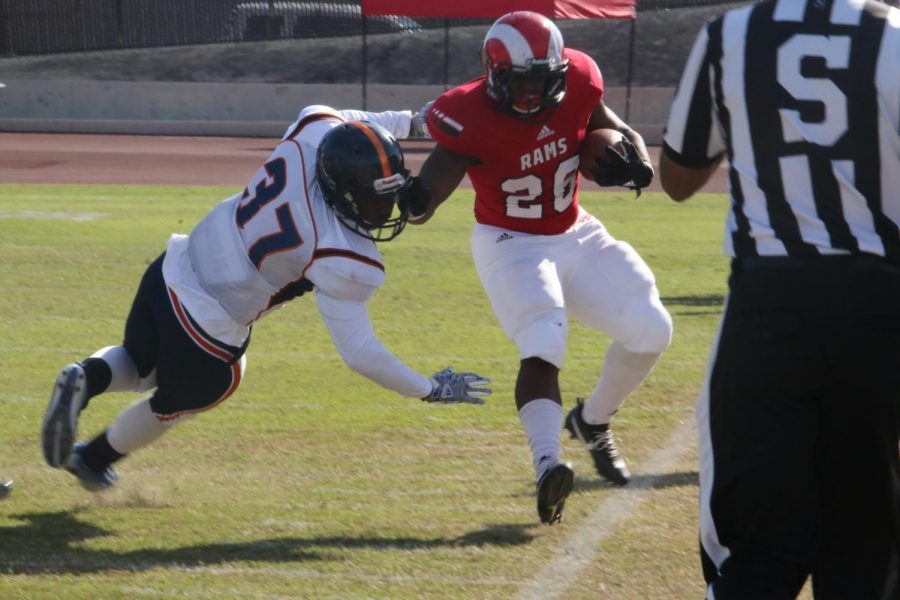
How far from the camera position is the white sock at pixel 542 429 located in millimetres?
4496

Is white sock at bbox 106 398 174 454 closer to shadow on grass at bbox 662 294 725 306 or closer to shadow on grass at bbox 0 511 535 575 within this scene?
shadow on grass at bbox 0 511 535 575

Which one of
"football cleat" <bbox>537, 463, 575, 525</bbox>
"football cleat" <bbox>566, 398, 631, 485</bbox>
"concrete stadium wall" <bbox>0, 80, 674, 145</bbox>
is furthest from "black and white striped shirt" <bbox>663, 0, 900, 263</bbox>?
"concrete stadium wall" <bbox>0, 80, 674, 145</bbox>

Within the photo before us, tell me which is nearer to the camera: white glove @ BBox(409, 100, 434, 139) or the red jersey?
the red jersey

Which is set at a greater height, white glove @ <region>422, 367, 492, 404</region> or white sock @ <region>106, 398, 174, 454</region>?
white glove @ <region>422, 367, 492, 404</region>

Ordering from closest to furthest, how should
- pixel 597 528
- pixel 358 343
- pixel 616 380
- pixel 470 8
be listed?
pixel 358 343 < pixel 597 528 < pixel 616 380 < pixel 470 8

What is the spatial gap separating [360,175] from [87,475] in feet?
5.01

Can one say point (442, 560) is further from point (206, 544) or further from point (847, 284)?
point (847, 284)

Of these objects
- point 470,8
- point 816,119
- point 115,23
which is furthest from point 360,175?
point 115,23

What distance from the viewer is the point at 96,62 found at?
1093 inches

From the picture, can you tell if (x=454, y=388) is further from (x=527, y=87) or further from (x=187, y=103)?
(x=187, y=103)

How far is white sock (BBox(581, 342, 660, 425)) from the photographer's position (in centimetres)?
502

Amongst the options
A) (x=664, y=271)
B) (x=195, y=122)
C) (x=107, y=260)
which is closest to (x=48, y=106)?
(x=195, y=122)

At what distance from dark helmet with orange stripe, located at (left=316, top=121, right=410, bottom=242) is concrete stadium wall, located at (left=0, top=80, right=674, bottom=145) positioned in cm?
1899

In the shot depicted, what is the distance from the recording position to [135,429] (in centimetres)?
481
